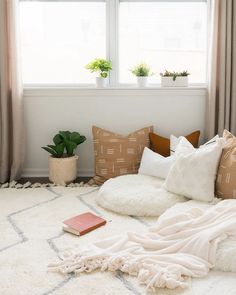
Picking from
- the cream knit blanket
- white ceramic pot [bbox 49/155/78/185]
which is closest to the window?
white ceramic pot [bbox 49/155/78/185]

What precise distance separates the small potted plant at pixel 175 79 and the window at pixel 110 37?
6.9 inches

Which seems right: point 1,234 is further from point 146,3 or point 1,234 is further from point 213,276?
point 146,3

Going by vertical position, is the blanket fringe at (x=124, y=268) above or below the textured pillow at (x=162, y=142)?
below

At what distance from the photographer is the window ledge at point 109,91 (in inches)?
137

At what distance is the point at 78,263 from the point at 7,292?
0.35m

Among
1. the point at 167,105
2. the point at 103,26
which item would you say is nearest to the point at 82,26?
the point at 103,26

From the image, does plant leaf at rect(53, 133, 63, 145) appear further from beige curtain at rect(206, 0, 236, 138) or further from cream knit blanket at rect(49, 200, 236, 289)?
cream knit blanket at rect(49, 200, 236, 289)

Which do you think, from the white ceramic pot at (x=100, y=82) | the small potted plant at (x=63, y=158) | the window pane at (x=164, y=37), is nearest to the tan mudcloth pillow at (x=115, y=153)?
the small potted plant at (x=63, y=158)

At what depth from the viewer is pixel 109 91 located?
3.48m

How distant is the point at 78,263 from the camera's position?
1.98 meters

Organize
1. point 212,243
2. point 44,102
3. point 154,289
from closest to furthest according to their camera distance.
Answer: point 154,289
point 212,243
point 44,102

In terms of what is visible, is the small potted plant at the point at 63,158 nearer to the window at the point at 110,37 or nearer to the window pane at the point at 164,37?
the window at the point at 110,37

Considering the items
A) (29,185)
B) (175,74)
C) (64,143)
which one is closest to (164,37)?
(175,74)

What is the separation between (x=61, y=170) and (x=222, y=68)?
1.50 m
